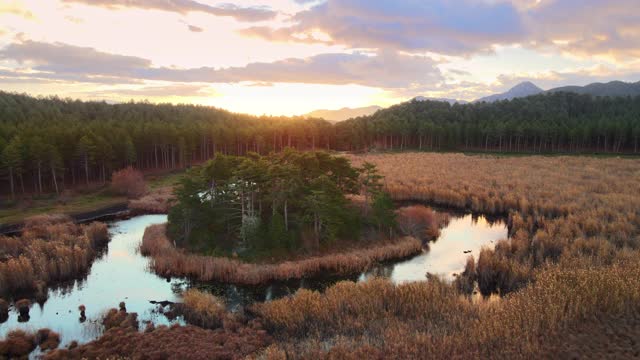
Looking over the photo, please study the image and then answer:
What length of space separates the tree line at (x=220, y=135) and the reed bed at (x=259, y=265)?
38.3 metres

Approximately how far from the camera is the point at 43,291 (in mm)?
26344

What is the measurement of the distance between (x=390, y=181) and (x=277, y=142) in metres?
68.9

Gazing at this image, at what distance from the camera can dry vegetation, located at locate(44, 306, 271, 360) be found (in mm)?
17922

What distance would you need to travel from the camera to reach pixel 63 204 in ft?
178

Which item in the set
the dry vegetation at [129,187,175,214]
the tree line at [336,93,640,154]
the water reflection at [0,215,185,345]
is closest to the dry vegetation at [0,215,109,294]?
the water reflection at [0,215,185,345]

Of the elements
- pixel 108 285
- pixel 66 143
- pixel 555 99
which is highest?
pixel 555 99

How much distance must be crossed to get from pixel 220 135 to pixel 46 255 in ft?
249

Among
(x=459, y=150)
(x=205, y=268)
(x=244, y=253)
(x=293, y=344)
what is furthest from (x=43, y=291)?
(x=459, y=150)

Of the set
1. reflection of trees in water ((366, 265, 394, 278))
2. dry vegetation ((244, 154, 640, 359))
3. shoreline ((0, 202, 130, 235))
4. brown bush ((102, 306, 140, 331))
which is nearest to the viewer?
dry vegetation ((244, 154, 640, 359))

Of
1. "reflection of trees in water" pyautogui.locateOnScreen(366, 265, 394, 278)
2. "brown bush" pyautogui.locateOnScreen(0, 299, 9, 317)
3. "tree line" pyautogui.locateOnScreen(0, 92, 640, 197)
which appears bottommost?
"brown bush" pyautogui.locateOnScreen(0, 299, 9, 317)

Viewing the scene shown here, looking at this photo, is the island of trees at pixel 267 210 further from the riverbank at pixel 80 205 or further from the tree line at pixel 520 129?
the tree line at pixel 520 129

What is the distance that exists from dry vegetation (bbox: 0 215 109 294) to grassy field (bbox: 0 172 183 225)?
10.5 metres

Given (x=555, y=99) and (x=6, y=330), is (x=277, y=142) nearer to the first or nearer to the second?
(x=6, y=330)

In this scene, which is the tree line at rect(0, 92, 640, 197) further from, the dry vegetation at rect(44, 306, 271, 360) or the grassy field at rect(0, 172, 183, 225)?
the dry vegetation at rect(44, 306, 271, 360)
